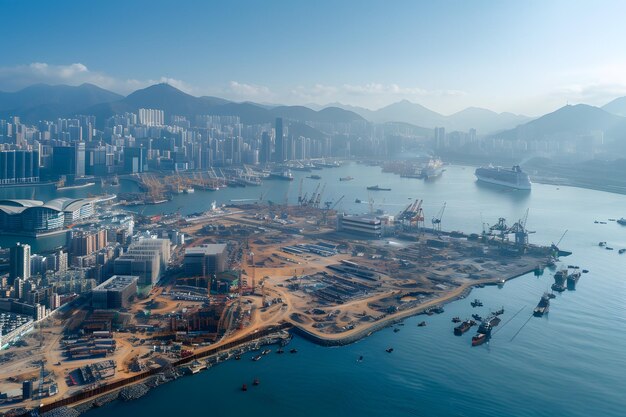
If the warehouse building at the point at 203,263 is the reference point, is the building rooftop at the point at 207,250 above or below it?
above

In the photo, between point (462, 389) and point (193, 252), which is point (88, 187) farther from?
point (462, 389)

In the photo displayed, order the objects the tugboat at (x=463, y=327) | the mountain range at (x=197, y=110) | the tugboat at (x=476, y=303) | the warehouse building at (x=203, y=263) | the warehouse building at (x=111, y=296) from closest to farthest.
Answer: the tugboat at (x=463, y=327) → the warehouse building at (x=111, y=296) → the tugboat at (x=476, y=303) → the warehouse building at (x=203, y=263) → the mountain range at (x=197, y=110)

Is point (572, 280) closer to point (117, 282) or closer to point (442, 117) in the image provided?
point (117, 282)

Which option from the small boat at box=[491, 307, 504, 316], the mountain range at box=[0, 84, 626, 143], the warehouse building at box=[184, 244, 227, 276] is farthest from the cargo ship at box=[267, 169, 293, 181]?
the mountain range at box=[0, 84, 626, 143]

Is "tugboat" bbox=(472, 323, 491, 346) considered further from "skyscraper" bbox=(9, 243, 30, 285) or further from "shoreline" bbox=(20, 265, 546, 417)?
"skyscraper" bbox=(9, 243, 30, 285)

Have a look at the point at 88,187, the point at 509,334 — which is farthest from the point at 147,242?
the point at 88,187

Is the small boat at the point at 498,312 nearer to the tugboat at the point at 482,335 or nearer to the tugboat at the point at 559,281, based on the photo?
the tugboat at the point at 482,335

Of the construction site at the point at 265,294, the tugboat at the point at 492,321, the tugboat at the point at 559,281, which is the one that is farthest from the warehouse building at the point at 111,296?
the tugboat at the point at 559,281

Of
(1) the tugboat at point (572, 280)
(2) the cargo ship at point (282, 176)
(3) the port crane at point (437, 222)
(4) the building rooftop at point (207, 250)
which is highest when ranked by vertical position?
(2) the cargo ship at point (282, 176)
